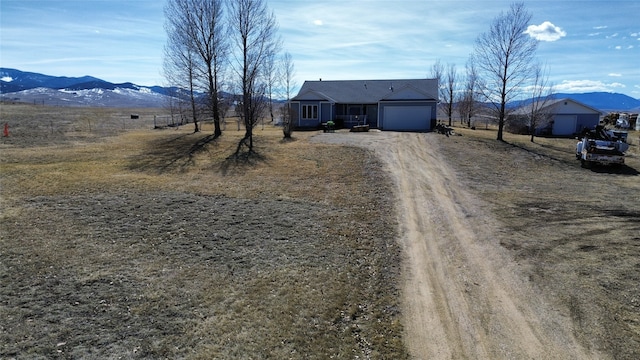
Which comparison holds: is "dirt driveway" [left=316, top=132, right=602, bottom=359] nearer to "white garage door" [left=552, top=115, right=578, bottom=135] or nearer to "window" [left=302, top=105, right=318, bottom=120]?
"window" [left=302, top=105, right=318, bottom=120]

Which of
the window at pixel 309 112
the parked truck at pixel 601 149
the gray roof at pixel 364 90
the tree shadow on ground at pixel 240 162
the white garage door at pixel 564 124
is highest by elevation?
the gray roof at pixel 364 90

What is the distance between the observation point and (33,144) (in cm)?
2408

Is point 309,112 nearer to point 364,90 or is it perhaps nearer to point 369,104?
point 369,104

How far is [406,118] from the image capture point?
35.9m

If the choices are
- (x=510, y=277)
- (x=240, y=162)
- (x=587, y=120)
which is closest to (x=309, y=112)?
(x=240, y=162)

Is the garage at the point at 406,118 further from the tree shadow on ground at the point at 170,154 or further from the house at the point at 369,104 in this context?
the tree shadow on ground at the point at 170,154

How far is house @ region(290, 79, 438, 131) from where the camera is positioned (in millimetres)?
35656

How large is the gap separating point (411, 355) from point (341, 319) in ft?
4.49

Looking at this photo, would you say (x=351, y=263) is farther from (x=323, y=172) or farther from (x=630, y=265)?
(x=323, y=172)

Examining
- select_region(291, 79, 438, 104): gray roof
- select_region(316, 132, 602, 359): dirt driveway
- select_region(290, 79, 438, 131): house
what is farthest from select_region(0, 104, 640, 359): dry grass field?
select_region(291, 79, 438, 104): gray roof

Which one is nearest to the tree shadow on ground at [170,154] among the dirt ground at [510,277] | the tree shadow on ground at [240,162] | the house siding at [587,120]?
the tree shadow on ground at [240,162]

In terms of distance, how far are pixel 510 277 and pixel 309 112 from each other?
32.4 m

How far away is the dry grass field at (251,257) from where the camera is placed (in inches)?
236

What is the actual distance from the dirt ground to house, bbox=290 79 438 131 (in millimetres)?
20533
